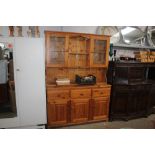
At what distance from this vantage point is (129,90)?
2730mm

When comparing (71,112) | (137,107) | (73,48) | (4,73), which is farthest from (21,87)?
(137,107)

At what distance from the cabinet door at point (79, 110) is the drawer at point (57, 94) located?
0.19 m

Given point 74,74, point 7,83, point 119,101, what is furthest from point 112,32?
point 7,83

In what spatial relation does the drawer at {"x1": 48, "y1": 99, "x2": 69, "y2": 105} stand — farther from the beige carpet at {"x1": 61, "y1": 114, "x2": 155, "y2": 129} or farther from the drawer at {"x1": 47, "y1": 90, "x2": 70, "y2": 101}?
the beige carpet at {"x1": 61, "y1": 114, "x2": 155, "y2": 129}

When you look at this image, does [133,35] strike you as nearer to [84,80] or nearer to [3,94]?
[84,80]

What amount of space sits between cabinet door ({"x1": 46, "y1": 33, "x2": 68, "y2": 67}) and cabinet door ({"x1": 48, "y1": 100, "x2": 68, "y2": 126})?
0.74m

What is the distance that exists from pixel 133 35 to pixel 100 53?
1.16 meters

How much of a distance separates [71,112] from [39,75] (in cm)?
97

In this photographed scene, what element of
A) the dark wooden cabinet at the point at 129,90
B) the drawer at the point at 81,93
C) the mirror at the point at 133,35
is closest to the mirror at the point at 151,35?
the mirror at the point at 133,35

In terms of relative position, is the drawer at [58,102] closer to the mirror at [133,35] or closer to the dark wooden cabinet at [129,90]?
the dark wooden cabinet at [129,90]

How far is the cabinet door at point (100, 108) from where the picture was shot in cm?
264

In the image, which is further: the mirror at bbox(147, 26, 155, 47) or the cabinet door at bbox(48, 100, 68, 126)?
the mirror at bbox(147, 26, 155, 47)

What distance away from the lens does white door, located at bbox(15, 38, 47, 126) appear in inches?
78.9

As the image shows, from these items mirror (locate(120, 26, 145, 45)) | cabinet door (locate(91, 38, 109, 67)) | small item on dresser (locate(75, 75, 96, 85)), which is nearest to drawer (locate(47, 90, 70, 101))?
small item on dresser (locate(75, 75, 96, 85))
